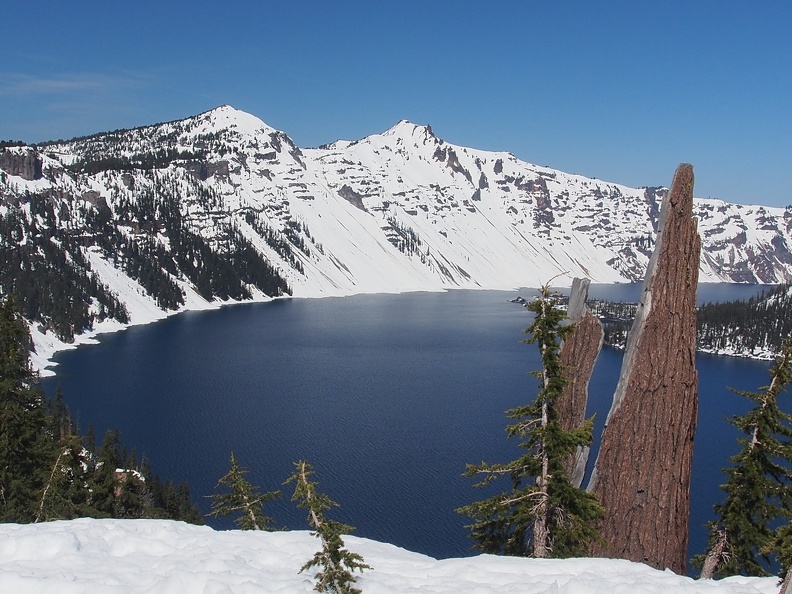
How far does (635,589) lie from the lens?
8.48 m

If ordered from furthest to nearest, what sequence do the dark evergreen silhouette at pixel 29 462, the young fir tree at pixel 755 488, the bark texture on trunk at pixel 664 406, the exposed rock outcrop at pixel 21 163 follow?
1. the exposed rock outcrop at pixel 21 163
2. the dark evergreen silhouette at pixel 29 462
3. the young fir tree at pixel 755 488
4. the bark texture on trunk at pixel 664 406

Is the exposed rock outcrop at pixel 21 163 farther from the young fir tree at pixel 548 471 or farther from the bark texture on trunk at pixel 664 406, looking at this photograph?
the bark texture on trunk at pixel 664 406

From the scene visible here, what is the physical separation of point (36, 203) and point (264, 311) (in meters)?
76.4

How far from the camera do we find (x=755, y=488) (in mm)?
13484

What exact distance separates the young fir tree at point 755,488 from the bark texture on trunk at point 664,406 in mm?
4047

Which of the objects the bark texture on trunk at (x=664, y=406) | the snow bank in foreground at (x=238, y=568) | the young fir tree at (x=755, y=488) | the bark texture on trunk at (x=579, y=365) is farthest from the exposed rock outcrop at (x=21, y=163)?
the bark texture on trunk at (x=664, y=406)

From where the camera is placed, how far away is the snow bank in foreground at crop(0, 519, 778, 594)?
873 cm

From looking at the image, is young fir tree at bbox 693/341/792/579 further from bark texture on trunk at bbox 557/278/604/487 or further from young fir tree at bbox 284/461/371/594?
young fir tree at bbox 284/461/371/594

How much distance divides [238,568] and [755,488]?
36.4ft

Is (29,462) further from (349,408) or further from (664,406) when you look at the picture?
(349,408)

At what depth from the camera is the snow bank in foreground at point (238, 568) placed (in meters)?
8.73

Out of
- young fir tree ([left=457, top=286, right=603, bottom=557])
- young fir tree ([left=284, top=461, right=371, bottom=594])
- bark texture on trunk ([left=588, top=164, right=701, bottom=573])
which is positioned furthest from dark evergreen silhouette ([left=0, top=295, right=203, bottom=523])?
bark texture on trunk ([left=588, top=164, right=701, bottom=573])

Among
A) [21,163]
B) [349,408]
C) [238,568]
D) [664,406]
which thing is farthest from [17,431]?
[21,163]

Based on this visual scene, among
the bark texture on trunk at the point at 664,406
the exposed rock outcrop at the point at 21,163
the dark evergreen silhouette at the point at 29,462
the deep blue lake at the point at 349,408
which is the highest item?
Result: the exposed rock outcrop at the point at 21,163
